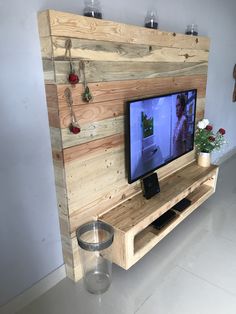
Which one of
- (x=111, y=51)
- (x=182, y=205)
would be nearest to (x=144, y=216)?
(x=182, y=205)

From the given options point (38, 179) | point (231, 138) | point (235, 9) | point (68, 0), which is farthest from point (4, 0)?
point (231, 138)

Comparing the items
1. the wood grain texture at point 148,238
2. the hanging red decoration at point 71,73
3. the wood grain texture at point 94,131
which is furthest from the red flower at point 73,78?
the wood grain texture at point 148,238

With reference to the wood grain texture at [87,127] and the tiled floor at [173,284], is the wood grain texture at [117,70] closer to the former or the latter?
the wood grain texture at [87,127]

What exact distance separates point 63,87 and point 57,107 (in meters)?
0.11

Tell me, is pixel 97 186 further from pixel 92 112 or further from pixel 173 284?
pixel 173 284

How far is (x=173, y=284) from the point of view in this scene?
1728mm

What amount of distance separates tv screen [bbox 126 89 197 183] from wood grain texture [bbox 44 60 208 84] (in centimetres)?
19

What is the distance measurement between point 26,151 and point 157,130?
3.51ft

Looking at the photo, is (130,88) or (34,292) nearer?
(34,292)

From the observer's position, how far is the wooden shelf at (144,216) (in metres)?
1.69

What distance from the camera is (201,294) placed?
166 centimetres

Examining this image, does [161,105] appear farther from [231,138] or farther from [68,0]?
[231,138]

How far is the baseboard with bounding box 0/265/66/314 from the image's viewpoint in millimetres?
1524

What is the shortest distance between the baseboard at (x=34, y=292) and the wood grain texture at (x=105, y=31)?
1488 mm
